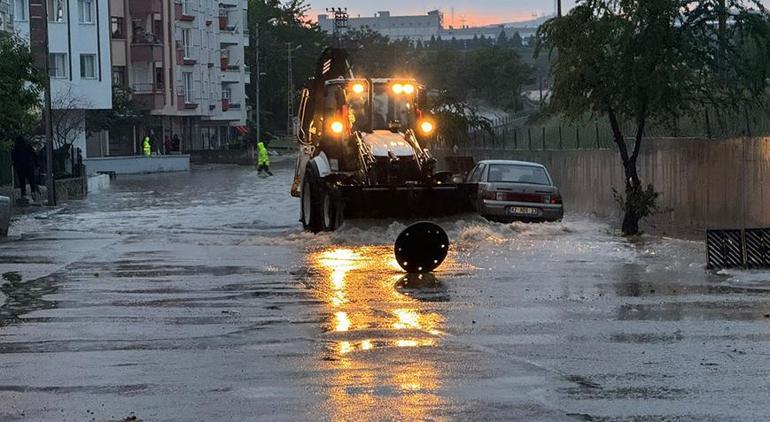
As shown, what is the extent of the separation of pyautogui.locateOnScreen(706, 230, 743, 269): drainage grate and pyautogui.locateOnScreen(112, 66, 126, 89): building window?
76.2 metres

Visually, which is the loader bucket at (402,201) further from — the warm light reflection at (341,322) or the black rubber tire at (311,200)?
the warm light reflection at (341,322)

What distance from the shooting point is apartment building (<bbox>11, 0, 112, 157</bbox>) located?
3024 inches

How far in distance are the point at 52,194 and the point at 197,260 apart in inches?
807

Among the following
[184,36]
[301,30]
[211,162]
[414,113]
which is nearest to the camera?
[414,113]

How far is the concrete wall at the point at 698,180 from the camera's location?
83.7 ft

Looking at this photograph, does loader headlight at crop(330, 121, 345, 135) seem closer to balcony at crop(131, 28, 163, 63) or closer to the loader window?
the loader window

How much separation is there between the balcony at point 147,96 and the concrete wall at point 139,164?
1164 cm

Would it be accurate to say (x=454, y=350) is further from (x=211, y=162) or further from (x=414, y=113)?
(x=211, y=162)

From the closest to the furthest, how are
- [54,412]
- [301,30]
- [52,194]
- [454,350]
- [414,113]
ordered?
[54,412], [454,350], [414,113], [52,194], [301,30]

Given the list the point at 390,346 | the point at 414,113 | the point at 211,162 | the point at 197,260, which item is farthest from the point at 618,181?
the point at 211,162

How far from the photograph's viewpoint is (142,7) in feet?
309

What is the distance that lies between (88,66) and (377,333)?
70943 millimetres

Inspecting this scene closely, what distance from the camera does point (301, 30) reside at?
157000 mm

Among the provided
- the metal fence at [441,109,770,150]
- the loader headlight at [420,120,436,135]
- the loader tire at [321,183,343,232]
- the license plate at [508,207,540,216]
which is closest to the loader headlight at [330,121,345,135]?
the loader tire at [321,183,343,232]
